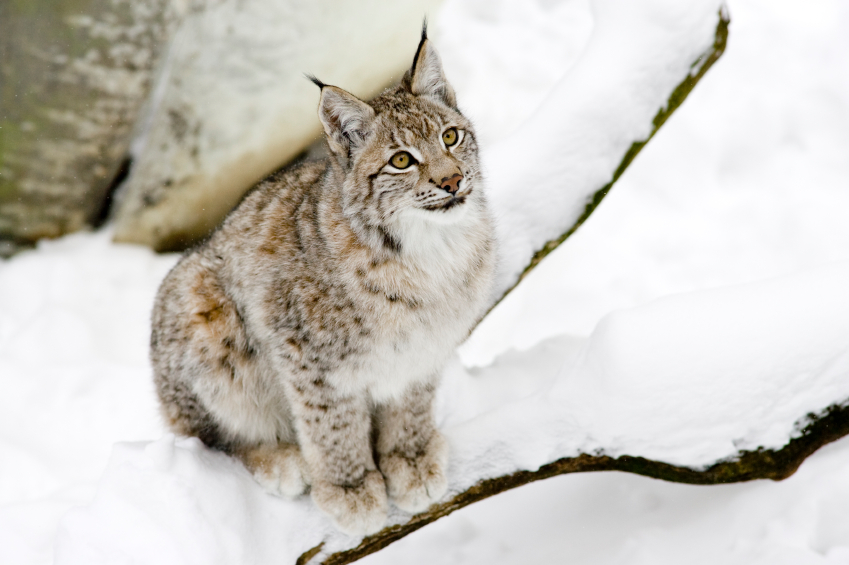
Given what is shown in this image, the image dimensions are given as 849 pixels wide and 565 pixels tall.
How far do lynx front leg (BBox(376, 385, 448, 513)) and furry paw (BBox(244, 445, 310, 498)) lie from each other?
0.30 meters

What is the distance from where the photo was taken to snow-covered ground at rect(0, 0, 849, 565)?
97.1 inches

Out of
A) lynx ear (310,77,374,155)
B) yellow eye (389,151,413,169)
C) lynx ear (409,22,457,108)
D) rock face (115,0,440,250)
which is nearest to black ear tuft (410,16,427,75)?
lynx ear (409,22,457,108)

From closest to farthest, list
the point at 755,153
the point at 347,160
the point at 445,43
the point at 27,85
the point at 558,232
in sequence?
the point at 347,160 → the point at 558,232 → the point at 27,85 → the point at 755,153 → the point at 445,43

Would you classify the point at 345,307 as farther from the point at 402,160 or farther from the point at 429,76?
the point at 429,76

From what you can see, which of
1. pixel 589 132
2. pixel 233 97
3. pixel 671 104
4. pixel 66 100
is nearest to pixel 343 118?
pixel 589 132

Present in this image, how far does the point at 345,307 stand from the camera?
2.35 meters

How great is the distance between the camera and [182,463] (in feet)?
8.26

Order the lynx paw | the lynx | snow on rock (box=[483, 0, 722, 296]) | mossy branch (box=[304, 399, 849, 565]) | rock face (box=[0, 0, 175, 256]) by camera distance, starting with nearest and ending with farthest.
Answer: the lynx, mossy branch (box=[304, 399, 849, 565]), the lynx paw, snow on rock (box=[483, 0, 722, 296]), rock face (box=[0, 0, 175, 256])

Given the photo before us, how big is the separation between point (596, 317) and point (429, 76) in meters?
2.07

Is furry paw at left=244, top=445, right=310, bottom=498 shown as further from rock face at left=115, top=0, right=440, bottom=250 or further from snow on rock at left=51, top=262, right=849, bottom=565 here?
rock face at left=115, top=0, right=440, bottom=250

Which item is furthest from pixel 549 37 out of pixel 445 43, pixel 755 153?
pixel 755 153

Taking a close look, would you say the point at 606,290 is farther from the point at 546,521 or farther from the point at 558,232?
the point at 546,521

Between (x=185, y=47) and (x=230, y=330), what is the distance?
2471mm

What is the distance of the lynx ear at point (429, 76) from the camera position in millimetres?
2346
